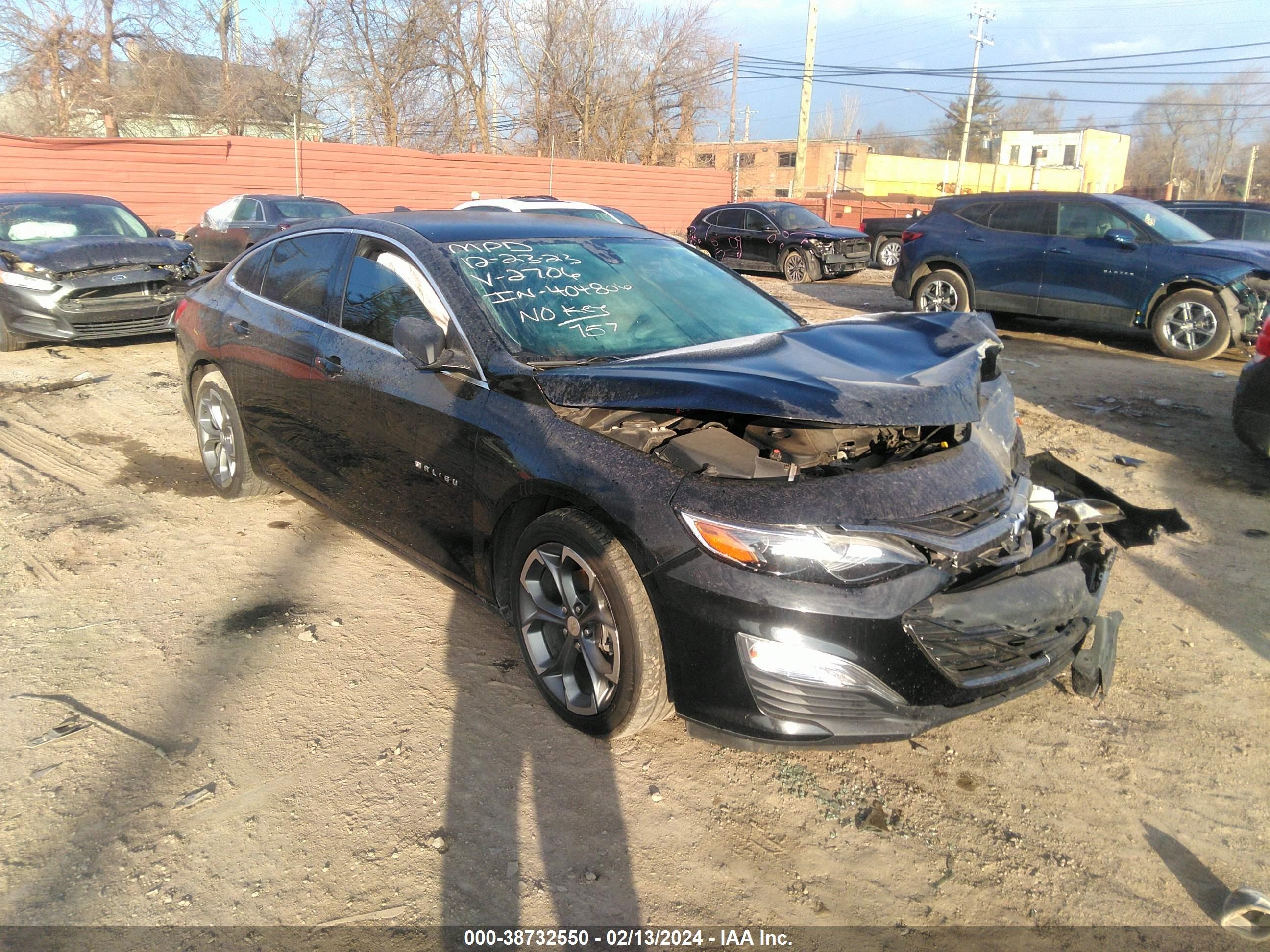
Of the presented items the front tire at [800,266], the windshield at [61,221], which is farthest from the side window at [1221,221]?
the windshield at [61,221]

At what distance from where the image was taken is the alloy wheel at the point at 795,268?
17.2 metres

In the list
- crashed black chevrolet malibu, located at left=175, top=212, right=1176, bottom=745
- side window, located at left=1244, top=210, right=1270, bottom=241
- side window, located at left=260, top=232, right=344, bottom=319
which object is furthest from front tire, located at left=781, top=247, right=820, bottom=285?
side window, located at left=260, top=232, right=344, bottom=319

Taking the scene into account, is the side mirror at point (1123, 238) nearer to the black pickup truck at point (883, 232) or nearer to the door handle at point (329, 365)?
the black pickup truck at point (883, 232)

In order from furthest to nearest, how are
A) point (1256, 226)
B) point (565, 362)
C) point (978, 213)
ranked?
1. point (1256, 226)
2. point (978, 213)
3. point (565, 362)

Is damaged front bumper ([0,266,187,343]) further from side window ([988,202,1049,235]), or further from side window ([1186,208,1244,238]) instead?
side window ([1186,208,1244,238])

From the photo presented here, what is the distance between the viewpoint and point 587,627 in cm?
300

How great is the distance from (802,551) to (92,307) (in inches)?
353

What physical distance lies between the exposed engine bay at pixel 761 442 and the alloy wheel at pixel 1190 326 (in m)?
7.59

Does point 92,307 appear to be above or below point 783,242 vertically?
below

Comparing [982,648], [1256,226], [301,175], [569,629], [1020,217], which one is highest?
[301,175]

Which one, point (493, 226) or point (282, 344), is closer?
point (493, 226)

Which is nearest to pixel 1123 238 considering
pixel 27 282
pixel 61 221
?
pixel 27 282

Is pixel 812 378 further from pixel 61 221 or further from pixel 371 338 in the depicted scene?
pixel 61 221

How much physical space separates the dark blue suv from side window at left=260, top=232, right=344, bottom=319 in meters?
8.69
